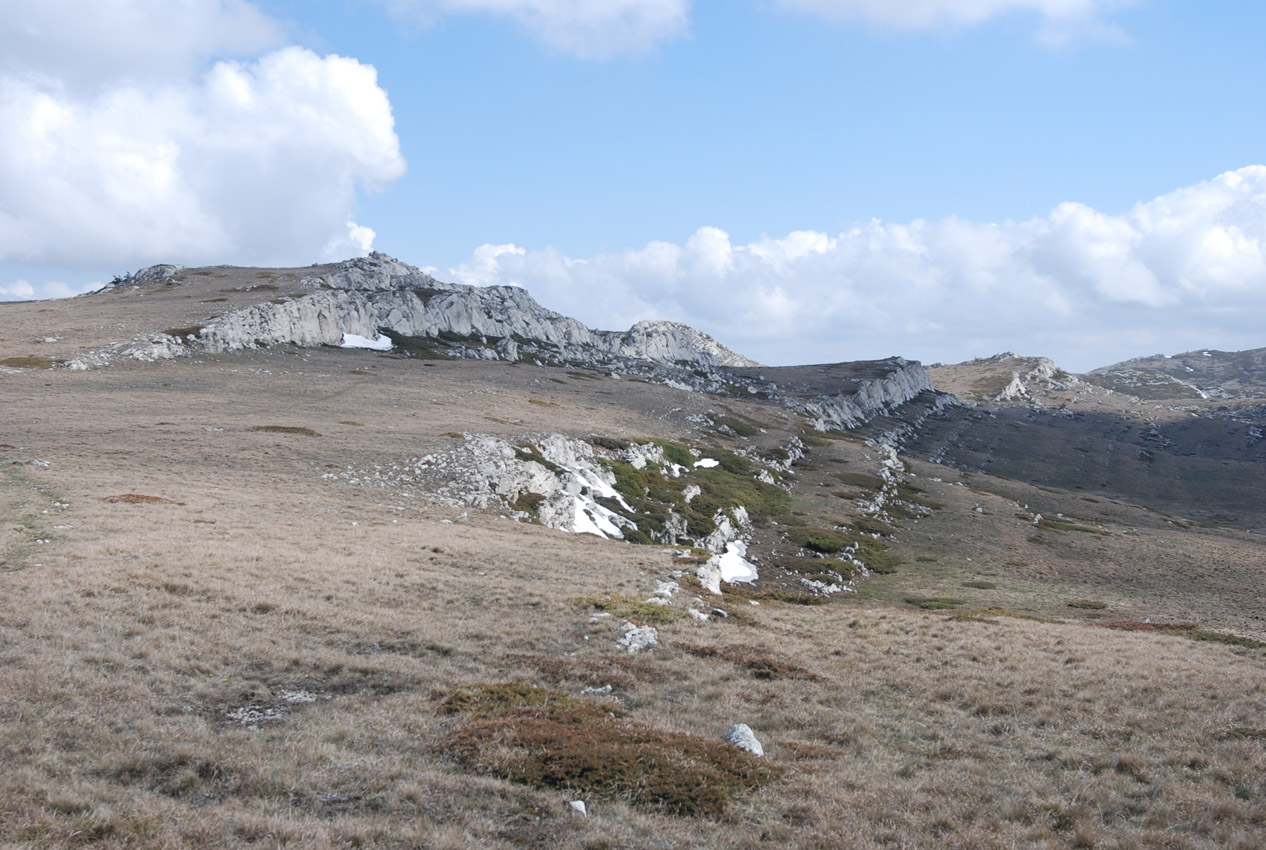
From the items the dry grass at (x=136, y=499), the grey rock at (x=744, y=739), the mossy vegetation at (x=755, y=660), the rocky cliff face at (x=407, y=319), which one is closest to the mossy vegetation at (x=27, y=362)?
the rocky cliff face at (x=407, y=319)

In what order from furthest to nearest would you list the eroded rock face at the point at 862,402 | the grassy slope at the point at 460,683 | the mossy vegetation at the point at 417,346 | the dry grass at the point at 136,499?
the eroded rock face at the point at 862,402 → the mossy vegetation at the point at 417,346 → the dry grass at the point at 136,499 → the grassy slope at the point at 460,683

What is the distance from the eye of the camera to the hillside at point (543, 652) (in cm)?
979

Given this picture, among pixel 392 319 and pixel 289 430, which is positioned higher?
pixel 392 319

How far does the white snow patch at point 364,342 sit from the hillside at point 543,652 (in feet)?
183

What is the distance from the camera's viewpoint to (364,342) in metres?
125

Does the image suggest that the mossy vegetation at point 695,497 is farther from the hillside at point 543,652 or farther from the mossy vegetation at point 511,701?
the mossy vegetation at point 511,701

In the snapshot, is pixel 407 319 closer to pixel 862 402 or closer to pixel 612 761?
pixel 862 402

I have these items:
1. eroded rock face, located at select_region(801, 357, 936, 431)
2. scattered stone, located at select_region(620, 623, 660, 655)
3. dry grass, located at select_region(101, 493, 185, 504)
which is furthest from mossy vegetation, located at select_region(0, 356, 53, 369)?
eroded rock face, located at select_region(801, 357, 936, 431)

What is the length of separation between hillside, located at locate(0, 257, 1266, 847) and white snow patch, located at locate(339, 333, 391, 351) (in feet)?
183

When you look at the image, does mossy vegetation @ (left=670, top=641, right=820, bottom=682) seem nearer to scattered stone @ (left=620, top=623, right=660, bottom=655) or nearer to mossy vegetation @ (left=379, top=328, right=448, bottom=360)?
scattered stone @ (left=620, top=623, right=660, bottom=655)

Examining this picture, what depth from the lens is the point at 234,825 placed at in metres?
8.47

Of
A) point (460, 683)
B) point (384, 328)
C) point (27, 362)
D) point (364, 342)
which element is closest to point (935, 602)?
point (460, 683)

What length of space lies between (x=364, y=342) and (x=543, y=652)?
11892 cm

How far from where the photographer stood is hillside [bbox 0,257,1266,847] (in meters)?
9.79
